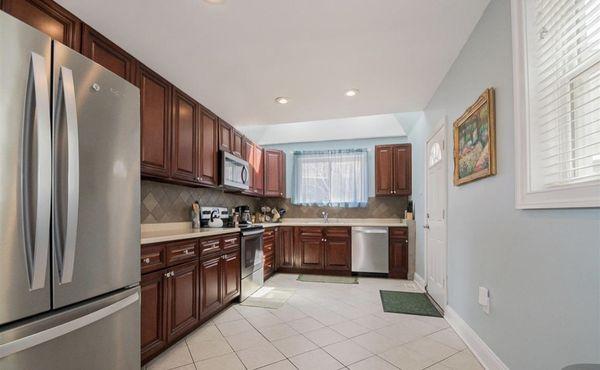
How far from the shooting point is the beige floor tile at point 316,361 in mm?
1946

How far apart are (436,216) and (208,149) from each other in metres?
2.77

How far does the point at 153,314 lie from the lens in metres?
1.97

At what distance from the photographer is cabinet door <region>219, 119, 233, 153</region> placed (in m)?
3.64

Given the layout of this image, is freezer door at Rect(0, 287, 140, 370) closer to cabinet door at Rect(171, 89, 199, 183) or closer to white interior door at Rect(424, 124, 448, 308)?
cabinet door at Rect(171, 89, 199, 183)

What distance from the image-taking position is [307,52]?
2.32m

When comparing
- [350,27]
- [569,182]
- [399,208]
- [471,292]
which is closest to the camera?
[569,182]

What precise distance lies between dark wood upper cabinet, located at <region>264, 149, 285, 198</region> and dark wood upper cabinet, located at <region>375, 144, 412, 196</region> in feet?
5.85

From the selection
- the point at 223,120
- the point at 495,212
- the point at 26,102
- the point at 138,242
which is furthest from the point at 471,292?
the point at 223,120

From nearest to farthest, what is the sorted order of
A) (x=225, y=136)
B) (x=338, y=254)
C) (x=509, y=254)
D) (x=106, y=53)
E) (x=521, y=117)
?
1. (x=521, y=117)
2. (x=509, y=254)
3. (x=106, y=53)
4. (x=225, y=136)
5. (x=338, y=254)

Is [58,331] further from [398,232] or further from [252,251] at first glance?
[398,232]

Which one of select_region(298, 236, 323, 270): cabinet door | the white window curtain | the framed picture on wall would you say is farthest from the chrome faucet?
the framed picture on wall

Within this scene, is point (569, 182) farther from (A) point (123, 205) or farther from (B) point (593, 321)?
(A) point (123, 205)

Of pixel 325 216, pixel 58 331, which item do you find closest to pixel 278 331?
pixel 58 331

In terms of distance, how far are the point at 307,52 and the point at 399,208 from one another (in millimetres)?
3581
